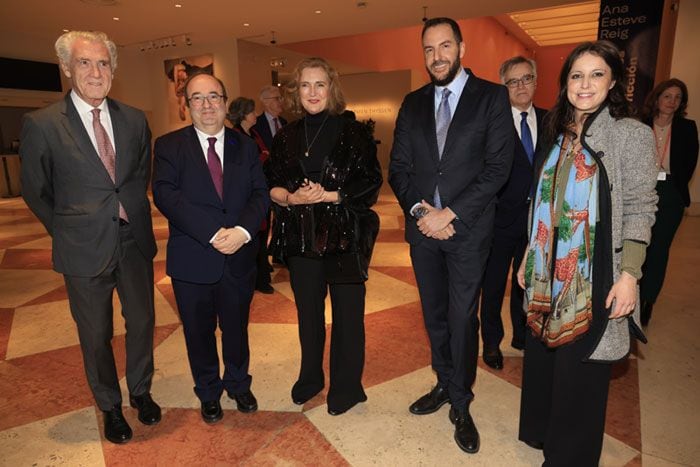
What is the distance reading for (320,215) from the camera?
239 cm

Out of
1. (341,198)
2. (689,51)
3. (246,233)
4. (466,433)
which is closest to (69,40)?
(246,233)

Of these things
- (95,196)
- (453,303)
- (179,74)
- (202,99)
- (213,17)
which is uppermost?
(213,17)

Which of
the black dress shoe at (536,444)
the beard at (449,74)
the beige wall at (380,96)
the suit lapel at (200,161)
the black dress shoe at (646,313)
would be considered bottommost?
the black dress shoe at (536,444)

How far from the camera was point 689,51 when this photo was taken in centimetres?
823

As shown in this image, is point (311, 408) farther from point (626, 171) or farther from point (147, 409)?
point (626, 171)

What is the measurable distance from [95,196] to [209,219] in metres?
0.56

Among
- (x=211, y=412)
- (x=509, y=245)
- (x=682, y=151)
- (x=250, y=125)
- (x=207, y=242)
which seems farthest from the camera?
(x=250, y=125)

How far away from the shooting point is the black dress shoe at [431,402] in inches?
101

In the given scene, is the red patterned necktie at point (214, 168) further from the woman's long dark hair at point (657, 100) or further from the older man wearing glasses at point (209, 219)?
the woman's long dark hair at point (657, 100)

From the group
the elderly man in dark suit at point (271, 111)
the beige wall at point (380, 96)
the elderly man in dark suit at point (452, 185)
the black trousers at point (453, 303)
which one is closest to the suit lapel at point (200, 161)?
the elderly man in dark suit at point (452, 185)

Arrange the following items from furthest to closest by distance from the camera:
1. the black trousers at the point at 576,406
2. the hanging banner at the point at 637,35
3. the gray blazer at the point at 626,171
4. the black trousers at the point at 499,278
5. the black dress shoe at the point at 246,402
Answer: the hanging banner at the point at 637,35 → the black trousers at the point at 499,278 → the black dress shoe at the point at 246,402 → the black trousers at the point at 576,406 → the gray blazer at the point at 626,171

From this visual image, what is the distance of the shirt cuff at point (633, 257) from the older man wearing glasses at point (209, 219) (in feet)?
5.50

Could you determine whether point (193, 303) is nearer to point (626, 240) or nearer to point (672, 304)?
point (626, 240)

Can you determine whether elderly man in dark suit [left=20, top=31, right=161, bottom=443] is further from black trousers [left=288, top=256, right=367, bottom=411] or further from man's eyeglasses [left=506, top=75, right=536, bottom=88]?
man's eyeglasses [left=506, top=75, right=536, bottom=88]
